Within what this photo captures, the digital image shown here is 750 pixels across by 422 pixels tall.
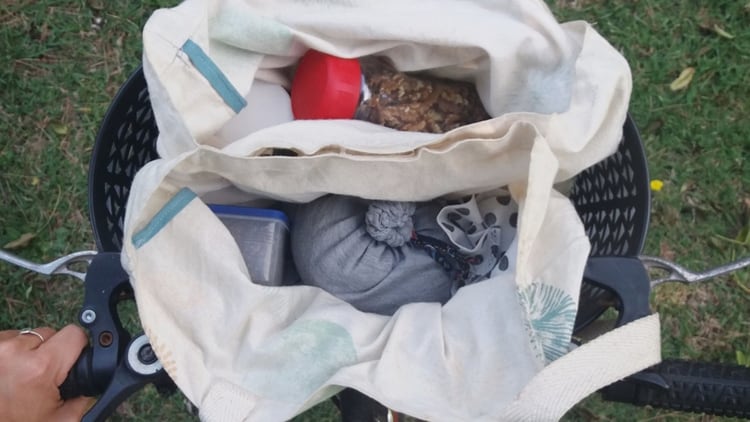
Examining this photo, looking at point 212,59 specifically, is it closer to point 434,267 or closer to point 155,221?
point 155,221

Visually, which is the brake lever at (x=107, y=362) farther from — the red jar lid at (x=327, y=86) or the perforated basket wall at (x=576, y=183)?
the red jar lid at (x=327, y=86)

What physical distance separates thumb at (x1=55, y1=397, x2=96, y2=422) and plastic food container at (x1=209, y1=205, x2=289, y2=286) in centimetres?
18

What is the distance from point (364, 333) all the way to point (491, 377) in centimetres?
12

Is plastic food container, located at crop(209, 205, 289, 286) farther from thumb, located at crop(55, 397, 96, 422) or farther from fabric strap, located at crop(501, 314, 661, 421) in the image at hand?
fabric strap, located at crop(501, 314, 661, 421)

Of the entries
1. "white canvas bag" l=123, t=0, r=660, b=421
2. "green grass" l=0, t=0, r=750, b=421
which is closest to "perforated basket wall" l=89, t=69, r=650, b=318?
"white canvas bag" l=123, t=0, r=660, b=421

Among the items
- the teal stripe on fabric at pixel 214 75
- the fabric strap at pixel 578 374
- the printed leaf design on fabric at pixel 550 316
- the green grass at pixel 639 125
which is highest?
the teal stripe on fabric at pixel 214 75

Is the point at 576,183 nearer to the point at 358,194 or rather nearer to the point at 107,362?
the point at 358,194

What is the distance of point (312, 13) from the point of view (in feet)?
2.29

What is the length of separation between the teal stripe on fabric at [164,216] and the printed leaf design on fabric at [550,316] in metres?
0.28

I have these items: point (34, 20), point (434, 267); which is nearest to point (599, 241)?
point (434, 267)

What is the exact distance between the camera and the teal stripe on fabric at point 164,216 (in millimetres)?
567

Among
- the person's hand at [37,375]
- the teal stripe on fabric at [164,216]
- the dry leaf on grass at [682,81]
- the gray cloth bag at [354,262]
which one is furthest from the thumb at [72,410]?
the dry leaf on grass at [682,81]

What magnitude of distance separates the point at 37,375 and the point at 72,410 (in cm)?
5

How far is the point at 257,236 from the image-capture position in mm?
707
